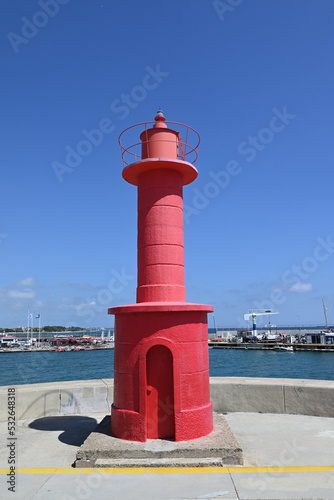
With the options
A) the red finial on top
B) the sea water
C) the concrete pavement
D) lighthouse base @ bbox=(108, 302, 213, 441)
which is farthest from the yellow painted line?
the sea water

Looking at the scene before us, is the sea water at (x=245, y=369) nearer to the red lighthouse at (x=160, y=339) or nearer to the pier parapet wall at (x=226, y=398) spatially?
the pier parapet wall at (x=226, y=398)

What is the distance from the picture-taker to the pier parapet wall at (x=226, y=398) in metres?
8.18

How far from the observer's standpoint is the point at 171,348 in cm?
641

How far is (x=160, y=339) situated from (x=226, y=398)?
10.6 ft

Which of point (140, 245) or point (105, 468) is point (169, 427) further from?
point (140, 245)

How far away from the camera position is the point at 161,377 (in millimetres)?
6523

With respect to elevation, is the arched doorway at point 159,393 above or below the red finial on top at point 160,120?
below

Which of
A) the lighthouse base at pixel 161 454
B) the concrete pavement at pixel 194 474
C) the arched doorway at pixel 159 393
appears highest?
the arched doorway at pixel 159 393

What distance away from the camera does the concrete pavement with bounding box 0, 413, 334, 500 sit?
15.3 feet

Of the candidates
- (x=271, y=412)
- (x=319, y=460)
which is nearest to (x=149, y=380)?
(x=319, y=460)

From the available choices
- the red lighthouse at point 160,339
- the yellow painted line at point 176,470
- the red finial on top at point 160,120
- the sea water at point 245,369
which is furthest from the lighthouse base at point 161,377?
the sea water at point 245,369

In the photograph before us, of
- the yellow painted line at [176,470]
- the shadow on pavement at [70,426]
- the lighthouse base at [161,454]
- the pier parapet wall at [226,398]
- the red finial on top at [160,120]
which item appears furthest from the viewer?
the pier parapet wall at [226,398]

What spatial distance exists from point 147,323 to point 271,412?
400cm

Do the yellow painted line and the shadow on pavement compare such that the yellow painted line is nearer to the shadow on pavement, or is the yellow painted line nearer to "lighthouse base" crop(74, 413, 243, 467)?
"lighthouse base" crop(74, 413, 243, 467)
